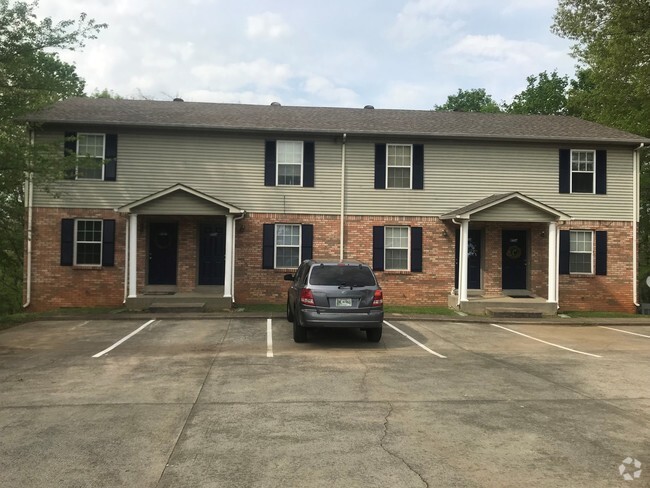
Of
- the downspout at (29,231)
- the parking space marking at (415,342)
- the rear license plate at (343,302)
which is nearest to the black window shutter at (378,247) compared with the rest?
the parking space marking at (415,342)

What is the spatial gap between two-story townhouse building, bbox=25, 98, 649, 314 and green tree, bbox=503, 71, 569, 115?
18.7 meters

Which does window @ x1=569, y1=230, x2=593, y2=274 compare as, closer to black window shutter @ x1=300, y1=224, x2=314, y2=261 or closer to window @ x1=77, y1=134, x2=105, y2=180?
black window shutter @ x1=300, y1=224, x2=314, y2=261

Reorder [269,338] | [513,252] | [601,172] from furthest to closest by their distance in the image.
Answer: [513,252] < [601,172] < [269,338]

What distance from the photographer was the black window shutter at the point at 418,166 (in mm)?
17016

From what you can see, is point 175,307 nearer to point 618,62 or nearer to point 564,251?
point 564,251

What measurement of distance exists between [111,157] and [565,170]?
15708 mm

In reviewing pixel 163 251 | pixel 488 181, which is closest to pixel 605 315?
pixel 488 181

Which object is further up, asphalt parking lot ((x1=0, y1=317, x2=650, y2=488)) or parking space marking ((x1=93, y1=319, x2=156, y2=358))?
asphalt parking lot ((x1=0, y1=317, x2=650, y2=488))

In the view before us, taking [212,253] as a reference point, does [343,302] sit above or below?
below

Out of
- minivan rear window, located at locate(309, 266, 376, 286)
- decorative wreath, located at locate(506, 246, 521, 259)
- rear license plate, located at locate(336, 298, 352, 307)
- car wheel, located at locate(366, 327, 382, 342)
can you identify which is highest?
decorative wreath, located at locate(506, 246, 521, 259)

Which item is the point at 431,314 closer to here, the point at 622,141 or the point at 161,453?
the point at 622,141

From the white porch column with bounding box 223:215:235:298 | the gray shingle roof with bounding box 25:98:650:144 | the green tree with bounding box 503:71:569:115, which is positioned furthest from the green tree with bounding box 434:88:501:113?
the white porch column with bounding box 223:215:235:298

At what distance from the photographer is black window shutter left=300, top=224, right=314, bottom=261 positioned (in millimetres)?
16641

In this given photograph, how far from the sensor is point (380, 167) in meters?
17.0
